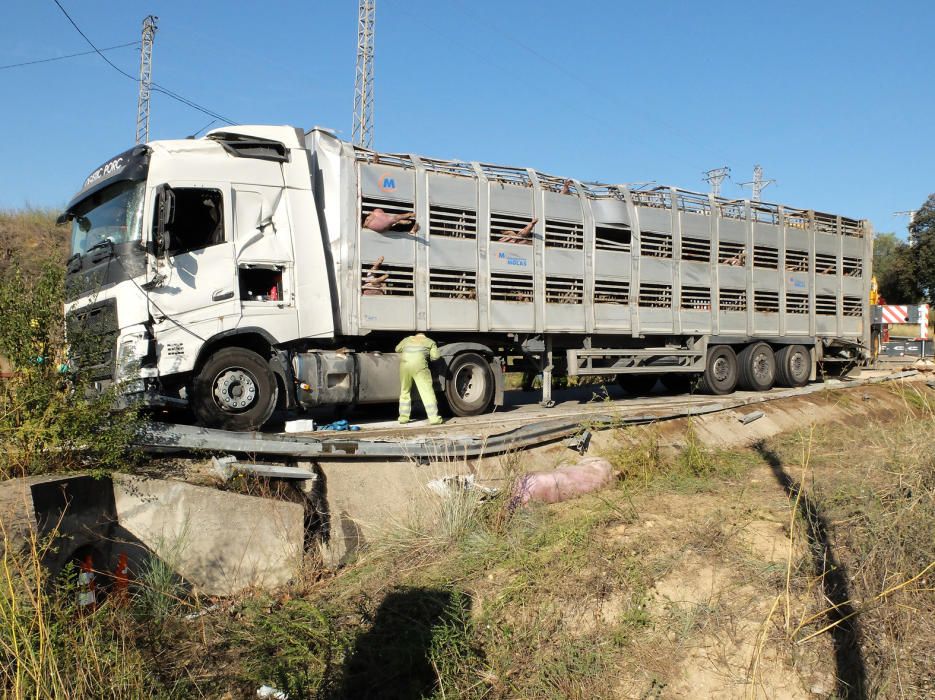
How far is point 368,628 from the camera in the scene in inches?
187

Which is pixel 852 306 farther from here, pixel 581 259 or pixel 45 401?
pixel 45 401

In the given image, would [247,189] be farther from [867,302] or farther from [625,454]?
[867,302]

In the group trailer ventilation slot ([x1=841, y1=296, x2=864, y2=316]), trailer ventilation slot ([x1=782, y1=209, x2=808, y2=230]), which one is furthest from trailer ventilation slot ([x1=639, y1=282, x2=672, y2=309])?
trailer ventilation slot ([x1=841, y1=296, x2=864, y2=316])

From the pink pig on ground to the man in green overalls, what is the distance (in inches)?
86.1

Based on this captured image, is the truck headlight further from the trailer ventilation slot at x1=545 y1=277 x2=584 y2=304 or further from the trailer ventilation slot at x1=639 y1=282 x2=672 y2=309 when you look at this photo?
the trailer ventilation slot at x1=639 y1=282 x2=672 y2=309

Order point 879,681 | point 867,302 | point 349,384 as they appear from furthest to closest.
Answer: point 867,302 → point 349,384 → point 879,681

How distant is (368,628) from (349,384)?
165 inches

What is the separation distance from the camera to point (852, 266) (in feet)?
48.4

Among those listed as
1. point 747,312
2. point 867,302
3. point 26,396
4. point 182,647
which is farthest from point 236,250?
point 867,302

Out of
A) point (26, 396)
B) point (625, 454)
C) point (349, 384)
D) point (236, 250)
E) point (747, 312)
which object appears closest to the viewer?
point (26, 396)

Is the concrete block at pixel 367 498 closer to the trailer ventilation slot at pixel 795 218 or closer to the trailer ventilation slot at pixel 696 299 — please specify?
the trailer ventilation slot at pixel 696 299

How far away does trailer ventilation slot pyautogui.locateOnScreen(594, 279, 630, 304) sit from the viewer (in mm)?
10969

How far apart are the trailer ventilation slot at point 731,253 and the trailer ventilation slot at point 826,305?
7.34 feet

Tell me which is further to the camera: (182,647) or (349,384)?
(349,384)
